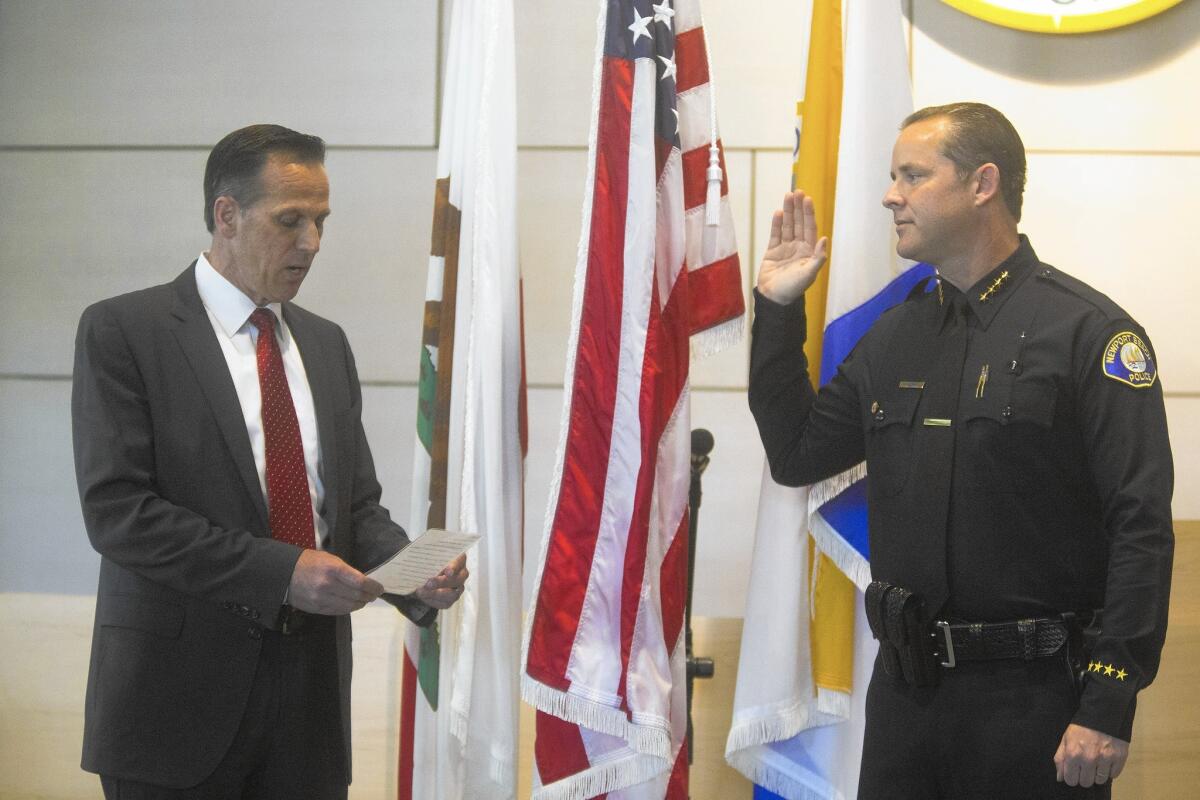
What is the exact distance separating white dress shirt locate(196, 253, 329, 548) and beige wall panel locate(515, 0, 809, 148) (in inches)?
47.9

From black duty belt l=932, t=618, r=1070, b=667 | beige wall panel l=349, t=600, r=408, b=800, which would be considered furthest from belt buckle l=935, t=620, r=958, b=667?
beige wall panel l=349, t=600, r=408, b=800

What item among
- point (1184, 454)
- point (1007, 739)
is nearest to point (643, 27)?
point (1007, 739)

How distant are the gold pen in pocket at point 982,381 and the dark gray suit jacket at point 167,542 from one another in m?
1.16

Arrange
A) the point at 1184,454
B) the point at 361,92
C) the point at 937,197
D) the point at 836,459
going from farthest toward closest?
the point at 361,92, the point at 1184,454, the point at 836,459, the point at 937,197

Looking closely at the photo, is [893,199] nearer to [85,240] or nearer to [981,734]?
[981,734]

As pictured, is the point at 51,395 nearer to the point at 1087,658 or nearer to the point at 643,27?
the point at 643,27

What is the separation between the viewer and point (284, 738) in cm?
195

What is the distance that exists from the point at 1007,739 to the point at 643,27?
5.05 ft

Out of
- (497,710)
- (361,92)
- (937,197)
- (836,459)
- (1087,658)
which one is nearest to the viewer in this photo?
(1087,658)

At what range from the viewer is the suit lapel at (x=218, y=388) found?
77.0 inches

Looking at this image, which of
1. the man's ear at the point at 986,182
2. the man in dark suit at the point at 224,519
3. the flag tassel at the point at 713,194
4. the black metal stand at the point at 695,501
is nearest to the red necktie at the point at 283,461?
the man in dark suit at the point at 224,519

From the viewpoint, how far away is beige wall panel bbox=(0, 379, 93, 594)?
312cm

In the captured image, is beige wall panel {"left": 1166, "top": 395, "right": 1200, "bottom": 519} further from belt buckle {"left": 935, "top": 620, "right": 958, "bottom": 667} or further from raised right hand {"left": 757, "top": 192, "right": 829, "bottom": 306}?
belt buckle {"left": 935, "top": 620, "right": 958, "bottom": 667}

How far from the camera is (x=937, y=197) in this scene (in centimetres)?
207
